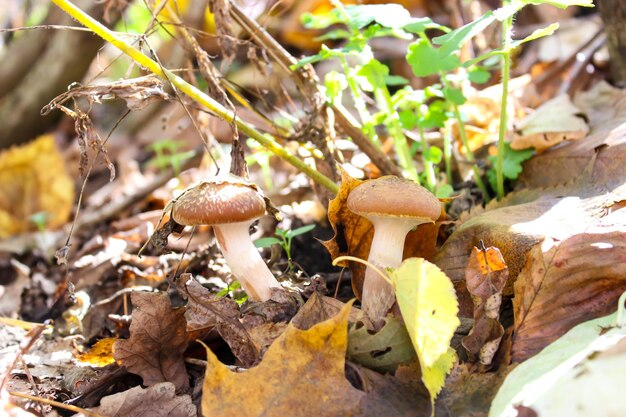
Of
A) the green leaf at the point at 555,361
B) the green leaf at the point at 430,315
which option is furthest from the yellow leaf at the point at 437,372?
the green leaf at the point at 555,361

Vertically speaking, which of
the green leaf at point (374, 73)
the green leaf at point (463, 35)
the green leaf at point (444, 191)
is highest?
the green leaf at point (463, 35)

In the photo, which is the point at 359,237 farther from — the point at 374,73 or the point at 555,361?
the point at 555,361

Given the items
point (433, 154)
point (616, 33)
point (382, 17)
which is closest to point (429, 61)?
point (382, 17)

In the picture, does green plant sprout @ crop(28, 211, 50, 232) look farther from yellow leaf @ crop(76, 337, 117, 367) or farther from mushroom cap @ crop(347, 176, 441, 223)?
mushroom cap @ crop(347, 176, 441, 223)

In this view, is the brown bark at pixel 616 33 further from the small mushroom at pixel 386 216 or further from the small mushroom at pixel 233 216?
the small mushroom at pixel 233 216

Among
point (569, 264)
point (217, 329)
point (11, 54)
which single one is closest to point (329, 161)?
point (217, 329)

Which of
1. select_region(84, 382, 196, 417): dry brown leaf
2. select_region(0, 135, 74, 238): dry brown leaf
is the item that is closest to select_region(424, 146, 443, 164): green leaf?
select_region(84, 382, 196, 417): dry brown leaf
